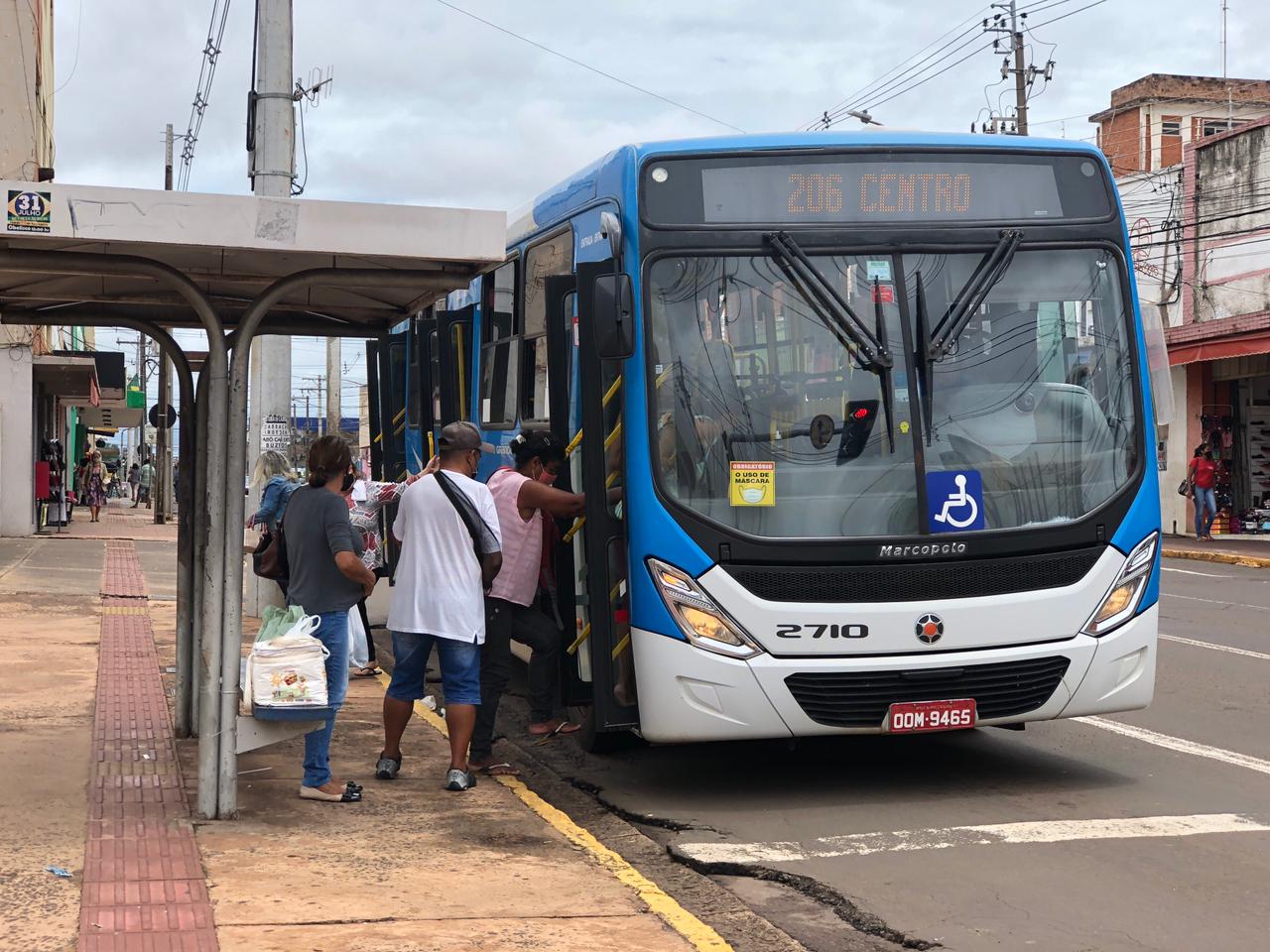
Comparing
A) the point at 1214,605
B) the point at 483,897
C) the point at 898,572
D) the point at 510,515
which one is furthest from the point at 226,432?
the point at 1214,605

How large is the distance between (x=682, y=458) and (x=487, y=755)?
6.58 ft

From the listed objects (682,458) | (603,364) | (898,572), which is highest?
(603,364)

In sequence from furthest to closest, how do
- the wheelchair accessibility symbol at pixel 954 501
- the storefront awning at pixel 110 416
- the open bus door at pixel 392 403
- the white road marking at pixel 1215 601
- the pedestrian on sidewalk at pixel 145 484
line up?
the pedestrian on sidewalk at pixel 145 484 → the storefront awning at pixel 110 416 → the white road marking at pixel 1215 601 → the open bus door at pixel 392 403 → the wheelchair accessibility symbol at pixel 954 501

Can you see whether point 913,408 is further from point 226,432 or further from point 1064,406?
point 226,432

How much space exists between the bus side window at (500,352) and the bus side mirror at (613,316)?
2.67 meters

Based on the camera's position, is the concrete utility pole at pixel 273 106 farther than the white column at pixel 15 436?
No

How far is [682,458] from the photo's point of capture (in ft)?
24.4

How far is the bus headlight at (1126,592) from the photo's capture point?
25.0ft

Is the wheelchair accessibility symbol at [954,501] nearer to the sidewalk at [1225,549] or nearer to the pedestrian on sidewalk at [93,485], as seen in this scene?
the sidewalk at [1225,549]

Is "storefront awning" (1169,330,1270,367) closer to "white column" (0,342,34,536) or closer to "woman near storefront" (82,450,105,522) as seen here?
"white column" (0,342,34,536)

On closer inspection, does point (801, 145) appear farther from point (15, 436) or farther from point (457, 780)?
point (15, 436)

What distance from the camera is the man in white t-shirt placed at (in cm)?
748

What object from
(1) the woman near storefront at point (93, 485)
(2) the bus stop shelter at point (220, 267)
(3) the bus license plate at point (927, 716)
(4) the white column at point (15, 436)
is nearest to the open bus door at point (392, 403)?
(2) the bus stop shelter at point (220, 267)

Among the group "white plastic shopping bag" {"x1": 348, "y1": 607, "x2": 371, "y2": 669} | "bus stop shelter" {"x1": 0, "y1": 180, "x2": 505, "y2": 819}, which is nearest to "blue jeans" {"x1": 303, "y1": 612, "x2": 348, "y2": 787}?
"bus stop shelter" {"x1": 0, "y1": 180, "x2": 505, "y2": 819}
